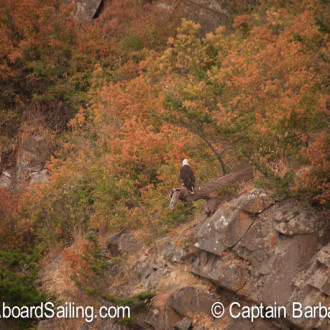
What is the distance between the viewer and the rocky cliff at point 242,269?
828 cm

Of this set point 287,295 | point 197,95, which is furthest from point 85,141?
point 287,295

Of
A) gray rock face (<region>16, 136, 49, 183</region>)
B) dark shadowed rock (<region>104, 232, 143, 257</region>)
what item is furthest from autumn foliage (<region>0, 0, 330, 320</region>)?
gray rock face (<region>16, 136, 49, 183</region>)

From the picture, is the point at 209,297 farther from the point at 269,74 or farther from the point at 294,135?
the point at 269,74

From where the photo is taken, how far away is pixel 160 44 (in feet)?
78.6

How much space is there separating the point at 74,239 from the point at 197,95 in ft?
22.8

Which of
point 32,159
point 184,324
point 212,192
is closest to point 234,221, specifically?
point 212,192

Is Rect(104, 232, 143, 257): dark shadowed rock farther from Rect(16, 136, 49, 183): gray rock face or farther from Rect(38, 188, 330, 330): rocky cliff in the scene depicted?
Rect(16, 136, 49, 183): gray rock face

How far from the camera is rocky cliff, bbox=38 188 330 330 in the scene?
8.28 meters
